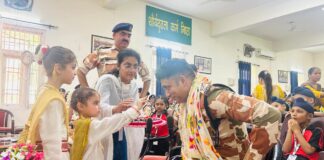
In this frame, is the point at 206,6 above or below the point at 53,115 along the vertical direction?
above

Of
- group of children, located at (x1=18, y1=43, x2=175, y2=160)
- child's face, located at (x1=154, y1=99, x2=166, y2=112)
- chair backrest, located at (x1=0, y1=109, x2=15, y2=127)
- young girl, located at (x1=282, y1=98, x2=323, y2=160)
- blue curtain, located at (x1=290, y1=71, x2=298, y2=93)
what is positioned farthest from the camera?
blue curtain, located at (x1=290, y1=71, x2=298, y2=93)

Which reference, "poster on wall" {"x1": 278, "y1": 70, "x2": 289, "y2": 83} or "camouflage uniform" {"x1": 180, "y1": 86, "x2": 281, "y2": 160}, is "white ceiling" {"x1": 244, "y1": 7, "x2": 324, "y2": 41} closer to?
"poster on wall" {"x1": 278, "y1": 70, "x2": 289, "y2": 83}

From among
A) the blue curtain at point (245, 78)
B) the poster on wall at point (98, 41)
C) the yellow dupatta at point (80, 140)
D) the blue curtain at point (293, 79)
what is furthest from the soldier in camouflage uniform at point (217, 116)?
the blue curtain at point (293, 79)

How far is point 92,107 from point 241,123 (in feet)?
3.28

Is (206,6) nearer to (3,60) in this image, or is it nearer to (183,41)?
(183,41)

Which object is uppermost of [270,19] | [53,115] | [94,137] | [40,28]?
[270,19]

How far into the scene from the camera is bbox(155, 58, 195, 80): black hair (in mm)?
1404

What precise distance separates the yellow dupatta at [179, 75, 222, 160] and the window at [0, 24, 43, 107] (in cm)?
475

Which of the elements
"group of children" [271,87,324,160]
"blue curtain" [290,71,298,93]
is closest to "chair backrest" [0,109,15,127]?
"group of children" [271,87,324,160]

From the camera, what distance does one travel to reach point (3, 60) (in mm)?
5195

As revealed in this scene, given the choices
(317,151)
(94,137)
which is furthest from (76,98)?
(317,151)

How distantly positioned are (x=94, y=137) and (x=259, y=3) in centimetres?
636

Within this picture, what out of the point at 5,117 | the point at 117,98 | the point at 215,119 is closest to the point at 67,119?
the point at 117,98

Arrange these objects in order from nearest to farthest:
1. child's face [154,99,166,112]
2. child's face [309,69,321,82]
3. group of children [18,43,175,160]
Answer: group of children [18,43,175,160]
child's face [309,69,321,82]
child's face [154,99,166,112]
